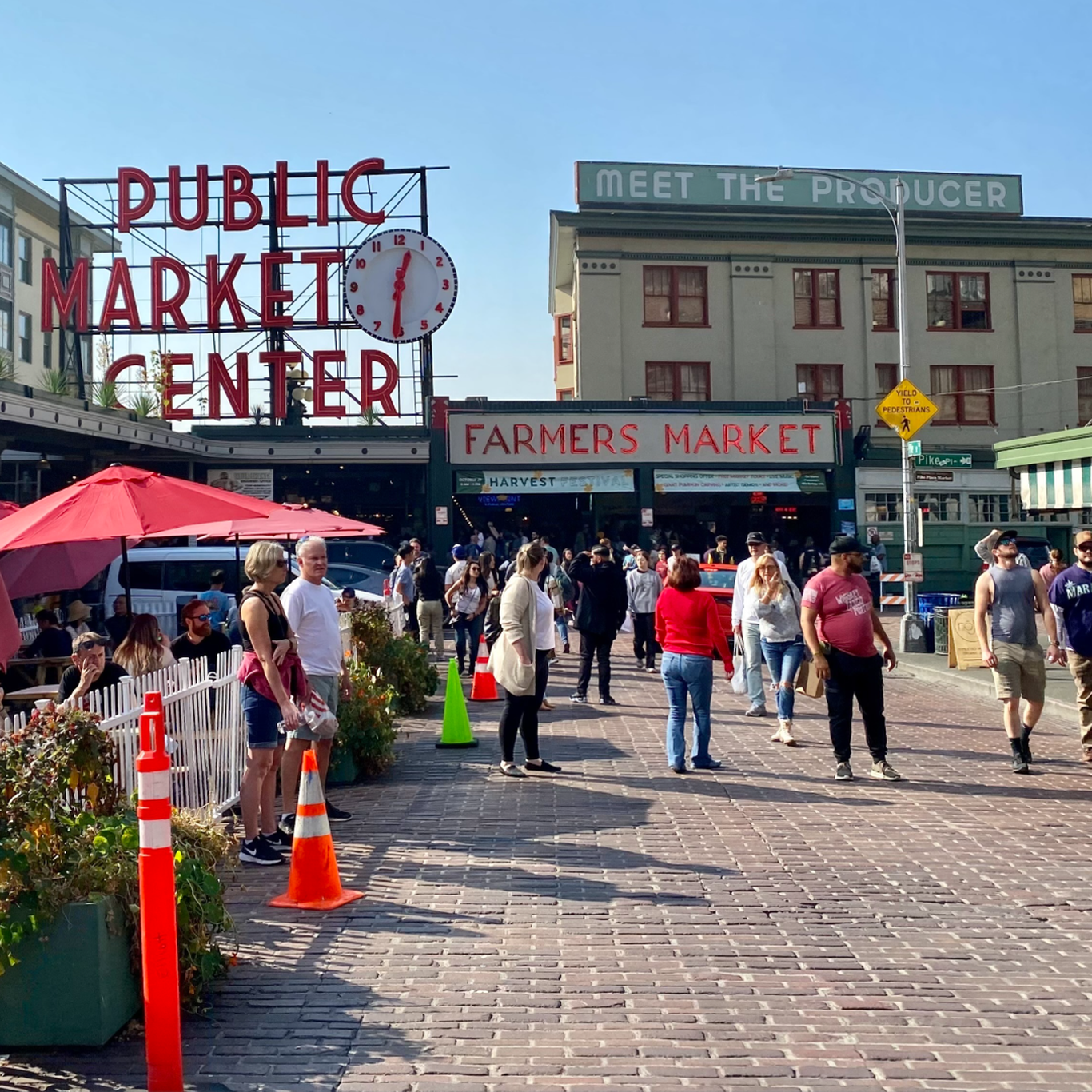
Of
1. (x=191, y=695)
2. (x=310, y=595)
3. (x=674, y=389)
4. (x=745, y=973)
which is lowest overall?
(x=745, y=973)

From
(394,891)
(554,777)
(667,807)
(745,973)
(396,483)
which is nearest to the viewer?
(745,973)

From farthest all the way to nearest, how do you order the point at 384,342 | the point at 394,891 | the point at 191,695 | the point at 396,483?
the point at 396,483 → the point at 384,342 → the point at 191,695 → the point at 394,891

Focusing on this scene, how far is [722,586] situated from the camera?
20.3m

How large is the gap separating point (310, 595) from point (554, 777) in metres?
2.91

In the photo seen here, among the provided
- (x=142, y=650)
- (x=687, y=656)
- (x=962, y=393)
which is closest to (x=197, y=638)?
(x=142, y=650)

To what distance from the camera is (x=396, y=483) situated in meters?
36.0

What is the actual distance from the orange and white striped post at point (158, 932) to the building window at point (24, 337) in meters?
43.3

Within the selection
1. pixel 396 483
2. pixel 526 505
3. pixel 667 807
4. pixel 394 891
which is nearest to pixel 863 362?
pixel 526 505

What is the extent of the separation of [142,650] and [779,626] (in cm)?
597

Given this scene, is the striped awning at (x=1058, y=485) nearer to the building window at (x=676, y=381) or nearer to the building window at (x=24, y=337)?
the building window at (x=676, y=381)

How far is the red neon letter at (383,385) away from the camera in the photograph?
33.3 metres

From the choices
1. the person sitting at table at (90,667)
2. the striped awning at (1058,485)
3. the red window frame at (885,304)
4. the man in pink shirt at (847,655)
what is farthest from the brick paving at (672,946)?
the red window frame at (885,304)

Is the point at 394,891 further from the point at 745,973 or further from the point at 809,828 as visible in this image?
the point at 809,828

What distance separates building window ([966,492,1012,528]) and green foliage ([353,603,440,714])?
24.9 metres
